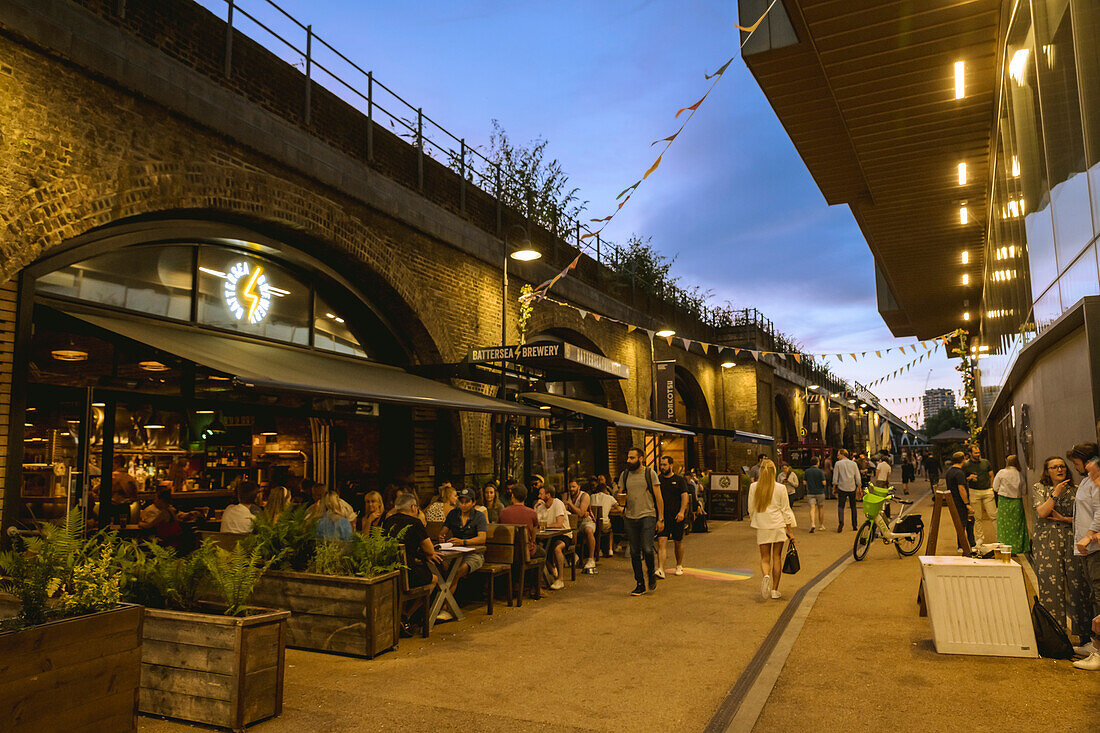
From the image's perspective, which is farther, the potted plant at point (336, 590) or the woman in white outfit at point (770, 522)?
the woman in white outfit at point (770, 522)

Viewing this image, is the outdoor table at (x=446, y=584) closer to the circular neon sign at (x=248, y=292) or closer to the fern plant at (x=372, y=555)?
the fern plant at (x=372, y=555)

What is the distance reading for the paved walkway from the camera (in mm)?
4496

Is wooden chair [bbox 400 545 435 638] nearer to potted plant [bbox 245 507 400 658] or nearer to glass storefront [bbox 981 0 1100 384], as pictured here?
potted plant [bbox 245 507 400 658]

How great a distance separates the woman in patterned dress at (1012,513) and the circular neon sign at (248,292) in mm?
9617

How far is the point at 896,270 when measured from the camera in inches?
695

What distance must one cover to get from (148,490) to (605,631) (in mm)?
7296

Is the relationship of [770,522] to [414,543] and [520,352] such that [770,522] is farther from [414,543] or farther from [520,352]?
[520,352]

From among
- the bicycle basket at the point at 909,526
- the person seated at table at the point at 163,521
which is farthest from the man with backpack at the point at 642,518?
the person seated at table at the point at 163,521

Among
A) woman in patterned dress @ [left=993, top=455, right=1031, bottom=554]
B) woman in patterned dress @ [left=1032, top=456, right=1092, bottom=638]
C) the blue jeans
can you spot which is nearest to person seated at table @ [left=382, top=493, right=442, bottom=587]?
the blue jeans

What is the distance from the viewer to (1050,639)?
557 centimetres

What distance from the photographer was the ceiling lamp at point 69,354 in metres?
7.61

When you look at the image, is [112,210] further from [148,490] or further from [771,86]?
[771,86]

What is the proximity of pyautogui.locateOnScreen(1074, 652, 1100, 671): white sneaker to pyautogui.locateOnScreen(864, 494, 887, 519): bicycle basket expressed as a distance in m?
6.38

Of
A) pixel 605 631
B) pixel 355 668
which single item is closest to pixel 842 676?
pixel 605 631
